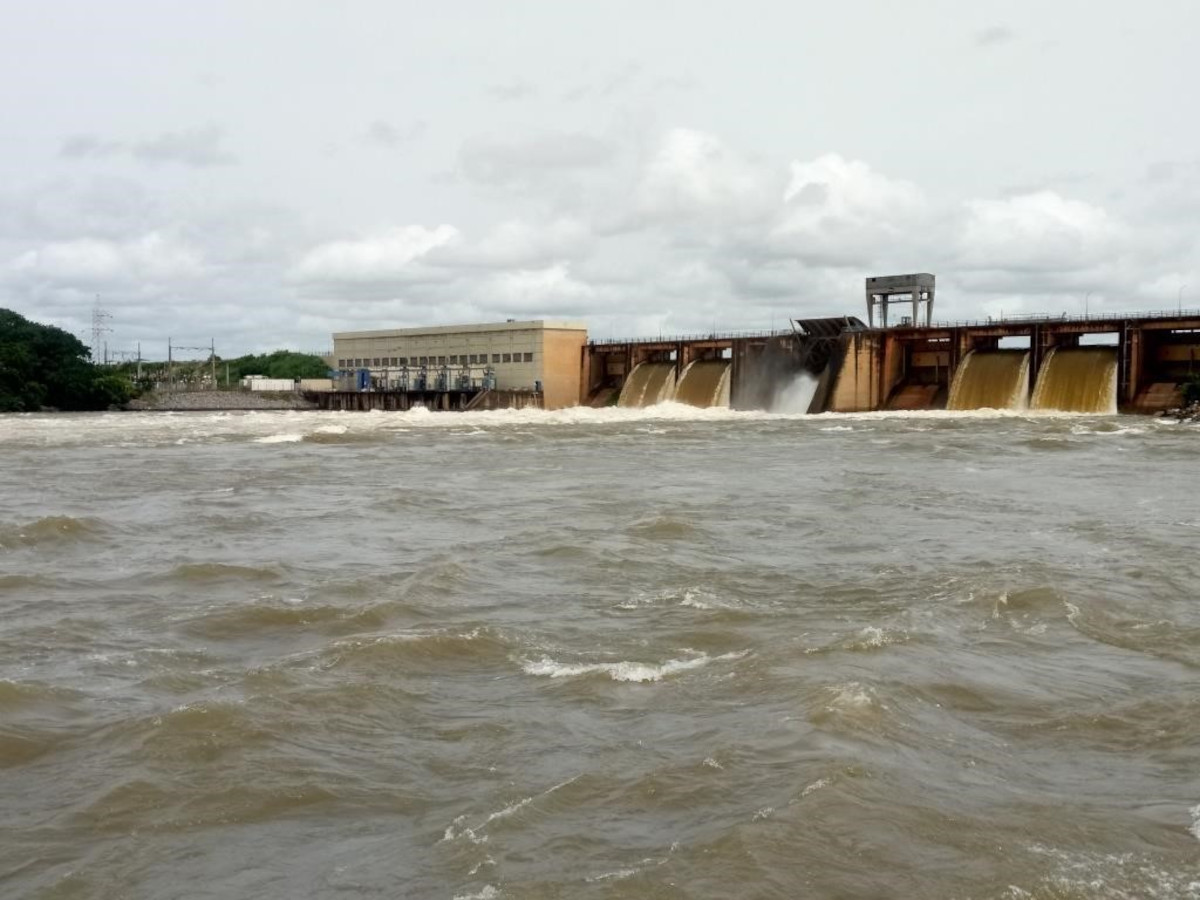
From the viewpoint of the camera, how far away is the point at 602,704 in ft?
29.4

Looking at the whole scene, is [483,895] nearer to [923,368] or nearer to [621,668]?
[621,668]

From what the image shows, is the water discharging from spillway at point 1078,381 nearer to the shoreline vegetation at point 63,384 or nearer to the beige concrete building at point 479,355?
the beige concrete building at point 479,355

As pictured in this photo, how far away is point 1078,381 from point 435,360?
4888 centimetres

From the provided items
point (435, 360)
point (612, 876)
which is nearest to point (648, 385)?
point (435, 360)

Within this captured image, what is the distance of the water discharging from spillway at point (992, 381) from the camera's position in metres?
54.1

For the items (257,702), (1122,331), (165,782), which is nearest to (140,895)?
(165,782)

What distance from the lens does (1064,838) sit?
6348 mm

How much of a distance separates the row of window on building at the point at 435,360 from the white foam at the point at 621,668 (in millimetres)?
68355

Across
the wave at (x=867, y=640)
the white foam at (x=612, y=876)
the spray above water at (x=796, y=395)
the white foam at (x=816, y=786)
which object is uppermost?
the spray above water at (x=796, y=395)

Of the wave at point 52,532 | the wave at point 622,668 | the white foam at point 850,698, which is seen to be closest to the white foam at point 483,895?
the white foam at point 850,698

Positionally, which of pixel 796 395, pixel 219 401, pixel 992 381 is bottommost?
pixel 219 401

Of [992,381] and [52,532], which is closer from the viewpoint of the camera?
[52,532]

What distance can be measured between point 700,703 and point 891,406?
52.6m

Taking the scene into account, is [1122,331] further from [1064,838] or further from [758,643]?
[1064,838]
